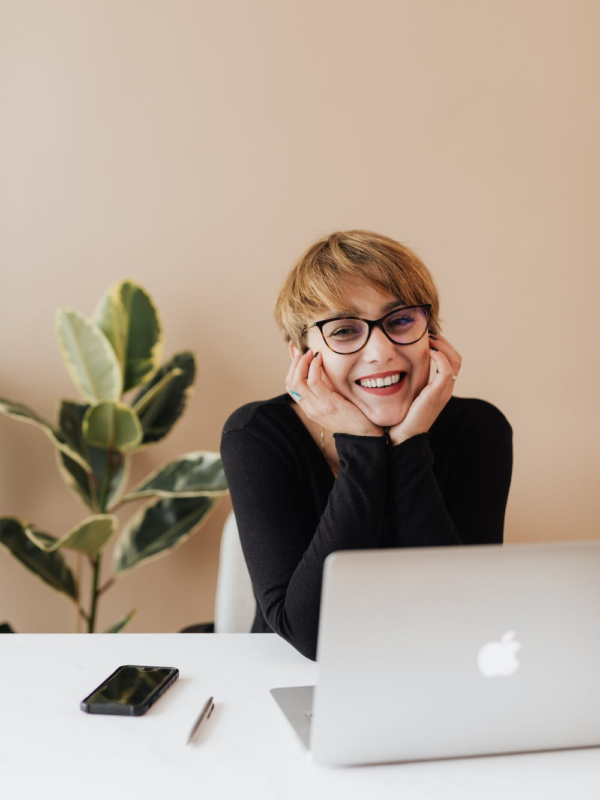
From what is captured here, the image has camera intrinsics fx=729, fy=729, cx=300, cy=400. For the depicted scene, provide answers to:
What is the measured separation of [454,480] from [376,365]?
306 millimetres

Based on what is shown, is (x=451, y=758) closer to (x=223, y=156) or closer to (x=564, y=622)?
(x=564, y=622)

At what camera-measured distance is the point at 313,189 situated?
2.37 meters

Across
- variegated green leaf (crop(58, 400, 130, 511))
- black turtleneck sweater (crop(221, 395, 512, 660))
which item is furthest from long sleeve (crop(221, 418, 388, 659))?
variegated green leaf (crop(58, 400, 130, 511))

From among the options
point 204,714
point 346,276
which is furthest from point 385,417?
point 204,714

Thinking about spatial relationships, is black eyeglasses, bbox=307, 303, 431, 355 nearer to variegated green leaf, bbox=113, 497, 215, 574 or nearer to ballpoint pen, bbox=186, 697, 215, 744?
ballpoint pen, bbox=186, 697, 215, 744

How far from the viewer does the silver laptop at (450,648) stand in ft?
2.31

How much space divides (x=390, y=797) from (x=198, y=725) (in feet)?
0.82

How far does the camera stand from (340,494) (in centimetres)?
124

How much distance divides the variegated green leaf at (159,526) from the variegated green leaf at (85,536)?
10 centimetres

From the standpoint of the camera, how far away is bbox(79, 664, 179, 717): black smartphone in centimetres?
90

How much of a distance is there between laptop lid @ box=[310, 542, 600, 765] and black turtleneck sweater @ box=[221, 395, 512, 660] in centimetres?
37

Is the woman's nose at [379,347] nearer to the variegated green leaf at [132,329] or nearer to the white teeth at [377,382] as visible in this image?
the white teeth at [377,382]

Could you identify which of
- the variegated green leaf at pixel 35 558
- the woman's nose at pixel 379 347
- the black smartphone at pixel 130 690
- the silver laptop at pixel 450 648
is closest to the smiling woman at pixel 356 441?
the woman's nose at pixel 379 347

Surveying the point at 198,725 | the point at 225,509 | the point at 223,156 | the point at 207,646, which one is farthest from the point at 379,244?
the point at 225,509
